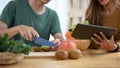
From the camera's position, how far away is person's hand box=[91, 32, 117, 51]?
1548 millimetres

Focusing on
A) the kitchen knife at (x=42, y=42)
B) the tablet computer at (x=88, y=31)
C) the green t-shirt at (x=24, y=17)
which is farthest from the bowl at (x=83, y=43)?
the green t-shirt at (x=24, y=17)

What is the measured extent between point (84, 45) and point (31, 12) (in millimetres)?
672

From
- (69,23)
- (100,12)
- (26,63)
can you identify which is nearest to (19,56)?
(26,63)

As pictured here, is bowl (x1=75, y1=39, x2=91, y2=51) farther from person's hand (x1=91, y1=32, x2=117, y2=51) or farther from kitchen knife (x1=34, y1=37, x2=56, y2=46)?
Answer: kitchen knife (x1=34, y1=37, x2=56, y2=46)

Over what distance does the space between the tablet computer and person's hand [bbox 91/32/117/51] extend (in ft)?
0.08

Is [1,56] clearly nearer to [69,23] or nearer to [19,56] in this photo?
[19,56]

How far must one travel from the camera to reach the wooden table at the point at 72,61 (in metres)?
1.22

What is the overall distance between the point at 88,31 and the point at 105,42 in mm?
141

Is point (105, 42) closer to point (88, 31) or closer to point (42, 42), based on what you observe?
point (88, 31)

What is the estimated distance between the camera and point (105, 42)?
156cm

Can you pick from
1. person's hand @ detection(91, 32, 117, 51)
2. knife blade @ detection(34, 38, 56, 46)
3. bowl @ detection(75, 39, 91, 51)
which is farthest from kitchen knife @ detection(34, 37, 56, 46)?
person's hand @ detection(91, 32, 117, 51)

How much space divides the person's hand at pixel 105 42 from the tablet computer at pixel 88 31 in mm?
24

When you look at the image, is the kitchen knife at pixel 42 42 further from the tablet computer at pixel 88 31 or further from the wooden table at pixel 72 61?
the tablet computer at pixel 88 31

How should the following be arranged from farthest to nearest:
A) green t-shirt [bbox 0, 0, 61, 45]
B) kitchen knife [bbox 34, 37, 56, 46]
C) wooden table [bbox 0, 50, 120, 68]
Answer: green t-shirt [bbox 0, 0, 61, 45] → kitchen knife [bbox 34, 37, 56, 46] → wooden table [bbox 0, 50, 120, 68]
